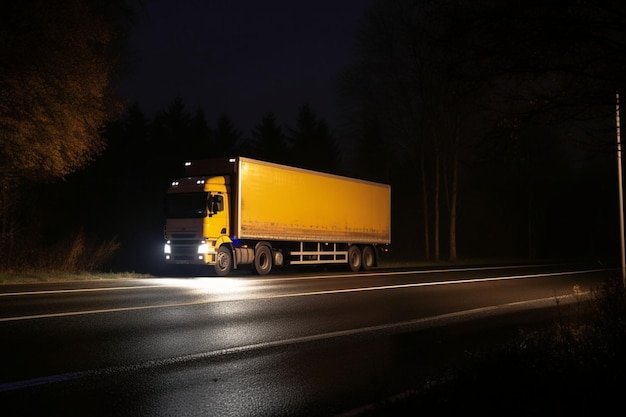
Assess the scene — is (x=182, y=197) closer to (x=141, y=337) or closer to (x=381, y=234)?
(x=381, y=234)

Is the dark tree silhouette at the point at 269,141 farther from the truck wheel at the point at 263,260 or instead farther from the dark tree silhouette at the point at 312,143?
the truck wheel at the point at 263,260

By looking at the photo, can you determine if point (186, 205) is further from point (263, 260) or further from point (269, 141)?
point (269, 141)

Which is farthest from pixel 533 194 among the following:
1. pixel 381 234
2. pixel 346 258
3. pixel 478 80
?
pixel 478 80

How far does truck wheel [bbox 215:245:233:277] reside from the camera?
23414 millimetres

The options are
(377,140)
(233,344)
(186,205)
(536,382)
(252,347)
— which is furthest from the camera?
(377,140)

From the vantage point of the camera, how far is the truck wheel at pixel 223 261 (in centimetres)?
2341

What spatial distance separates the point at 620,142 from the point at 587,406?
3402mm

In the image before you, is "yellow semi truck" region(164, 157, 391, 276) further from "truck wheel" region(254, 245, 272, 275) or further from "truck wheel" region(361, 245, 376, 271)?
"truck wheel" region(361, 245, 376, 271)

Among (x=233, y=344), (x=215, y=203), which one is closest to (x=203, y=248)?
(x=215, y=203)

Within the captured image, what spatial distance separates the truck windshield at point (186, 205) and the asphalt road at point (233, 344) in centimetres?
692

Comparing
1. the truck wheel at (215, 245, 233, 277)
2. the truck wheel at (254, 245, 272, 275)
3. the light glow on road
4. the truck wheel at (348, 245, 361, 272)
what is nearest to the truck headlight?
the truck wheel at (215, 245, 233, 277)

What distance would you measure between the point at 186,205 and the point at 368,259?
1047 cm

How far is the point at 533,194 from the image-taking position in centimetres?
5500

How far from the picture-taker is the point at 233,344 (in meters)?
9.16
